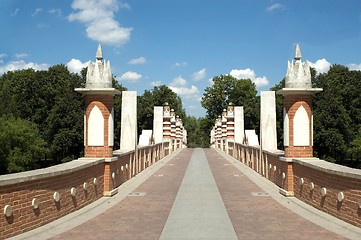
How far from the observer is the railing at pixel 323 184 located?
8.48m

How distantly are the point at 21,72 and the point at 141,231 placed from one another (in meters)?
53.9

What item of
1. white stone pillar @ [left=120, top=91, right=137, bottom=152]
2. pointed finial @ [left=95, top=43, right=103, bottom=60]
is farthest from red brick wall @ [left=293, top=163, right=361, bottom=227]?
white stone pillar @ [left=120, top=91, right=137, bottom=152]

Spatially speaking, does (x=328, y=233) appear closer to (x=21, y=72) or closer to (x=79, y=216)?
(x=79, y=216)

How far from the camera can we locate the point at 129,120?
766 inches

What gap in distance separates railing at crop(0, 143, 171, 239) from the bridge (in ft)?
0.06

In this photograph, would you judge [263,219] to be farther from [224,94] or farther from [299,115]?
[224,94]

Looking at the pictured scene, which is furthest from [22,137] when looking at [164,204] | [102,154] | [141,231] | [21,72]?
[141,231]

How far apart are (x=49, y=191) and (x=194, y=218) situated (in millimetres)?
2924

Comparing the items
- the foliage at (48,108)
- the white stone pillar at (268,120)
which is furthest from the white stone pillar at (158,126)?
the white stone pillar at (268,120)

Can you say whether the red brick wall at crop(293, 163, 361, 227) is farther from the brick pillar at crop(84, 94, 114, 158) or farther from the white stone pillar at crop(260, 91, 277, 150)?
the white stone pillar at crop(260, 91, 277, 150)

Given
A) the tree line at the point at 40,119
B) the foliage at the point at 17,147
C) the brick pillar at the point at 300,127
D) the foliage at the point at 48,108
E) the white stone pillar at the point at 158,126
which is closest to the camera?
the brick pillar at the point at 300,127

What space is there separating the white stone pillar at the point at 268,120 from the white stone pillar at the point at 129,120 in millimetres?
5707

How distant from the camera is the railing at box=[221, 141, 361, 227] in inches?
334

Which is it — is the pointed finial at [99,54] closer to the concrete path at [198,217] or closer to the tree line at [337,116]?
the concrete path at [198,217]
